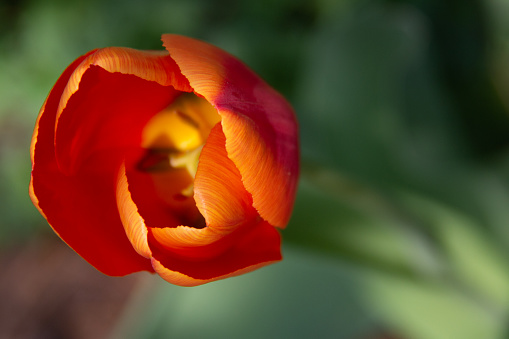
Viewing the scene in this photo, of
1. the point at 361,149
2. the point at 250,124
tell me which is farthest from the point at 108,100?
the point at 361,149

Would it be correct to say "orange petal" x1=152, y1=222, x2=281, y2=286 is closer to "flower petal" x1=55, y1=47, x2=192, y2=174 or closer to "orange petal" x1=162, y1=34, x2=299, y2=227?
"orange petal" x1=162, y1=34, x2=299, y2=227

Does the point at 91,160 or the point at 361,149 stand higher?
the point at 91,160

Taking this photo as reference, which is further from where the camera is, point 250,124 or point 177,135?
point 177,135

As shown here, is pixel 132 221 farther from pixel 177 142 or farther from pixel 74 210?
pixel 177 142

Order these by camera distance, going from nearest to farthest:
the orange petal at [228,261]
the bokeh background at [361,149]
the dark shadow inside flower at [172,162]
Result: the orange petal at [228,261] → the dark shadow inside flower at [172,162] → the bokeh background at [361,149]

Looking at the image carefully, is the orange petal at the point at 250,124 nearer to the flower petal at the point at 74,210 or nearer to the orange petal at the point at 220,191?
the orange petal at the point at 220,191

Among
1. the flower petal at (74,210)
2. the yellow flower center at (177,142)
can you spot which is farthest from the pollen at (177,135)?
the flower petal at (74,210)

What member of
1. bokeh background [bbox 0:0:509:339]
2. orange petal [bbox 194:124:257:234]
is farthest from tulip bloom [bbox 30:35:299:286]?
bokeh background [bbox 0:0:509:339]

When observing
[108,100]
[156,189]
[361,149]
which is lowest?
[361,149]
